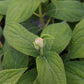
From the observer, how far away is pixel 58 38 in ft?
1.89

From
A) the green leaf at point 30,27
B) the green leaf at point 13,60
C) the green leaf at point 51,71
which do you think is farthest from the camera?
the green leaf at point 30,27

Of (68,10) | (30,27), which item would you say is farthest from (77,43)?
(30,27)

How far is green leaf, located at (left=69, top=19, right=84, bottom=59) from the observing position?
1.84 feet

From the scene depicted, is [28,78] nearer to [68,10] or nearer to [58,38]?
[58,38]

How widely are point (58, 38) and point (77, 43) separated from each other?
77mm

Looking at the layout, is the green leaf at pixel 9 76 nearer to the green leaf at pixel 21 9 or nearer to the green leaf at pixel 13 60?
the green leaf at pixel 13 60

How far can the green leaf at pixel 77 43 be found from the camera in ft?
1.84

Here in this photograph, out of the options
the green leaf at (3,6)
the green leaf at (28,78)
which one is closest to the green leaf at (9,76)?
the green leaf at (28,78)

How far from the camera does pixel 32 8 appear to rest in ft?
2.00

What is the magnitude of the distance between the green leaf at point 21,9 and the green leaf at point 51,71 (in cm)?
20

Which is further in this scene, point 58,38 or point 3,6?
point 3,6

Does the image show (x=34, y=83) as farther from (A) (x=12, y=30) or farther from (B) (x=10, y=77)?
A: (A) (x=12, y=30)

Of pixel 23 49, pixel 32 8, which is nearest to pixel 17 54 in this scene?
pixel 23 49

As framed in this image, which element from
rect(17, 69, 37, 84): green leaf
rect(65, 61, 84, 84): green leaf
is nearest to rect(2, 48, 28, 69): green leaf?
rect(17, 69, 37, 84): green leaf
